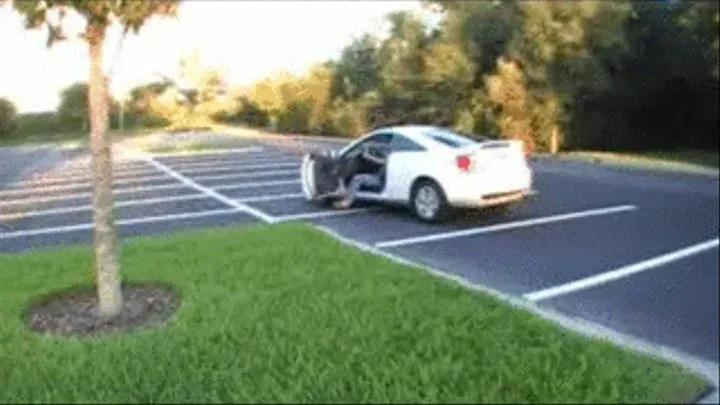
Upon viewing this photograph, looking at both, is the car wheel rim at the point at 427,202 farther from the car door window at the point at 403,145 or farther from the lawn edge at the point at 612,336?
the lawn edge at the point at 612,336

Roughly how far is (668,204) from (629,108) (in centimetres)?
121

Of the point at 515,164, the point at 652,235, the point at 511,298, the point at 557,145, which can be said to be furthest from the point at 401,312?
the point at 515,164

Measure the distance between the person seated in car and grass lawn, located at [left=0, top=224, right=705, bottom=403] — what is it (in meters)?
3.32

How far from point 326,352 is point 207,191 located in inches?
344

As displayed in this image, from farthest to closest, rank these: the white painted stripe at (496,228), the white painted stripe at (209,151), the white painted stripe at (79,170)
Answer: the white painted stripe at (209,151) → the white painted stripe at (79,170) → the white painted stripe at (496,228)

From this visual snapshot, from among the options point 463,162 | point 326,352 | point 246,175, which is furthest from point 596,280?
point 246,175

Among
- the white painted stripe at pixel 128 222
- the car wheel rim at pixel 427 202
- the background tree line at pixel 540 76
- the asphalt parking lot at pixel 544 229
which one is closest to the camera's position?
the background tree line at pixel 540 76

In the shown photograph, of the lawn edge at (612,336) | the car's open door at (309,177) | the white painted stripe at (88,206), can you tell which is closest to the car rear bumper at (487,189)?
the lawn edge at (612,336)

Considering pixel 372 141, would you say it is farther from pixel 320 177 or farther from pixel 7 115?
pixel 7 115

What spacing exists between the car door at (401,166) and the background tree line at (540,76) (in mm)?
342

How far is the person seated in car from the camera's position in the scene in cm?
947

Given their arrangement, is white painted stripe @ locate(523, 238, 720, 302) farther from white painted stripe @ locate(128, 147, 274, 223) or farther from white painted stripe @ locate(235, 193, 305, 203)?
white painted stripe @ locate(235, 193, 305, 203)

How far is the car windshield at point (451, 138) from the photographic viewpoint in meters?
8.48

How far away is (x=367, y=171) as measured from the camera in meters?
9.77
